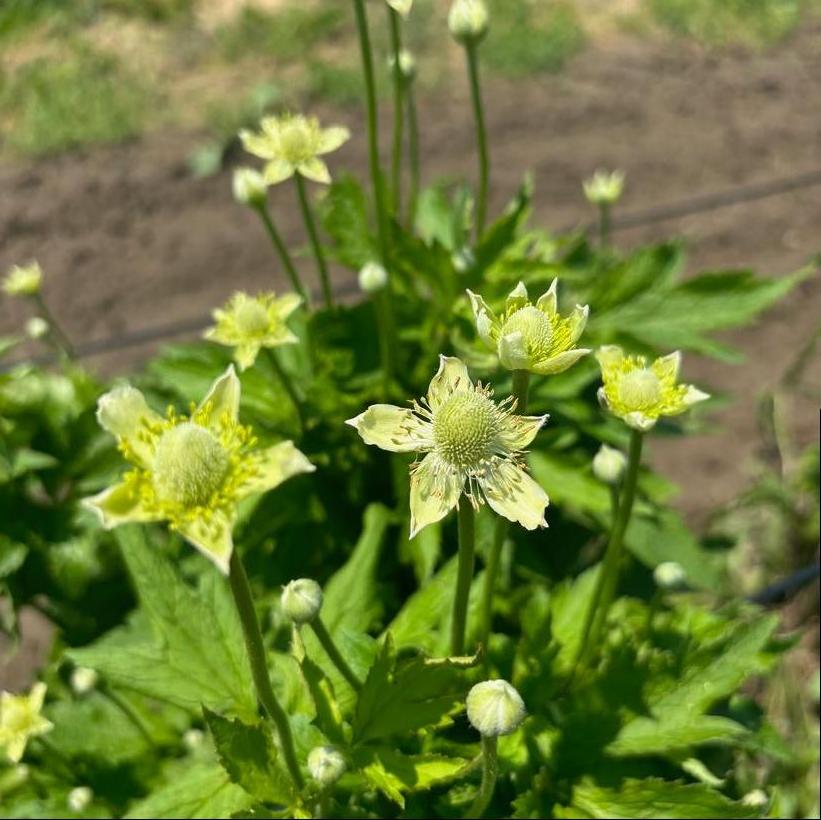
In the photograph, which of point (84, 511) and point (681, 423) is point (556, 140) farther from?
point (84, 511)

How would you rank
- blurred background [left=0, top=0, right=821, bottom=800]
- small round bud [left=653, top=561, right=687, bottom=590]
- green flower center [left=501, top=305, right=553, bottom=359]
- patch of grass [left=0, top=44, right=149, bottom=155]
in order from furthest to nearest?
1. patch of grass [left=0, top=44, right=149, bottom=155]
2. blurred background [left=0, top=0, right=821, bottom=800]
3. small round bud [left=653, top=561, right=687, bottom=590]
4. green flower center [left=501, top=305, right=553, bottom=359]

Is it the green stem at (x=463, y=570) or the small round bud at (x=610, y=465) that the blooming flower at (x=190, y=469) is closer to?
the green stem at (x=463, y=570)

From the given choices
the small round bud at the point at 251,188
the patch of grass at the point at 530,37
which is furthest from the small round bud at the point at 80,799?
the patch of grass at the point at 530,37

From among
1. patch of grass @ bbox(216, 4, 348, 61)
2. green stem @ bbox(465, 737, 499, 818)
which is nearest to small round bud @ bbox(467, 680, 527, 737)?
green stem @ bbox(465, 737, 499, 818)

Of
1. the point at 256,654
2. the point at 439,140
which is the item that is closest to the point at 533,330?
the point at 256,654

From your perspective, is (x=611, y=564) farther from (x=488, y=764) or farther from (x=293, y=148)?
(x=293, y=148)

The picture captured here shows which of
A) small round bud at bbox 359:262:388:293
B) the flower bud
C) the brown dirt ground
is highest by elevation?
the flower bud

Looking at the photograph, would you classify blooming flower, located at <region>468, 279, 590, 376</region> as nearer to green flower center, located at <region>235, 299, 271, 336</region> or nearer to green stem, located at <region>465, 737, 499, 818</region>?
green stem, located at <region>465, 737, 499, 818</region>
